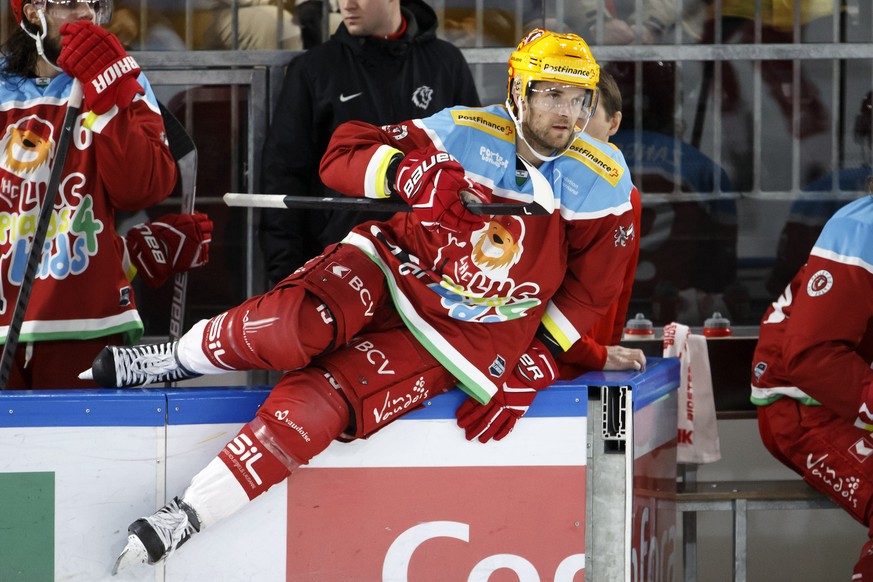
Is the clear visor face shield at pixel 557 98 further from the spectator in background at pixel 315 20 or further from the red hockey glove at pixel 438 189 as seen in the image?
the spectator in background at pixel 315 20

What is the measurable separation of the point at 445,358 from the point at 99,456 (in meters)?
0.76

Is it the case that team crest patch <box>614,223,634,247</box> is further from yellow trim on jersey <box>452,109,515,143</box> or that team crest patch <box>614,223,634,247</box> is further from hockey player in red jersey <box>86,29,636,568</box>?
yellow trim on jersey <box>452,109,515,143</box>

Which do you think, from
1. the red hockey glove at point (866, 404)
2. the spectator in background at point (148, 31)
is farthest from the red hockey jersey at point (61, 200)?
the red hockey glove at point (866, 404)

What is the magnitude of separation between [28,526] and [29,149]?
0.91m

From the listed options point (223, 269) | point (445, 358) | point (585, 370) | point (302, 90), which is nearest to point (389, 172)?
point (445, 358)

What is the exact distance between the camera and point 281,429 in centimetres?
251

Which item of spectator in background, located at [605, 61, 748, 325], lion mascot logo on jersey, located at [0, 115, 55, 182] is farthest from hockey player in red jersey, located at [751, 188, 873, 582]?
lion mascot logo on jersey, located at [0, 115, 55, 182]

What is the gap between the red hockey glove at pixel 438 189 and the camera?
2.42m

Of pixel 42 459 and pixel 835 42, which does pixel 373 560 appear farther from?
pixel 835 42

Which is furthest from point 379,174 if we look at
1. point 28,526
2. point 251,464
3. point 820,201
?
point 820,201

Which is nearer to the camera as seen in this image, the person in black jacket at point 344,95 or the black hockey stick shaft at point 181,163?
the black hockey stick shaft at point 181,163

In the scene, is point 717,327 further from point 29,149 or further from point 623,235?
point 29,149

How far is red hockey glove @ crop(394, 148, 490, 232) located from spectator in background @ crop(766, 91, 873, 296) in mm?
1868

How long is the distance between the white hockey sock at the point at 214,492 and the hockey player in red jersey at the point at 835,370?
1.48m
